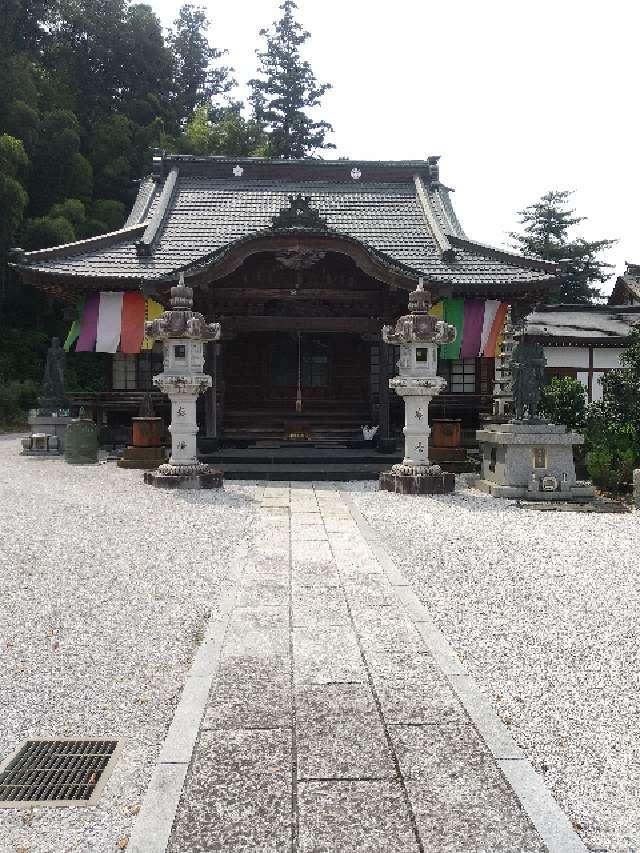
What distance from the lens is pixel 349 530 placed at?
344 inches

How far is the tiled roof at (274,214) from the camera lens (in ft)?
56.2

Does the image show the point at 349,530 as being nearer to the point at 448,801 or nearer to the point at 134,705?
the point at 134,705

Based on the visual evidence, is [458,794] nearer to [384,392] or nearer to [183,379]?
[183,379]

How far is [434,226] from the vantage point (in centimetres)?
1989

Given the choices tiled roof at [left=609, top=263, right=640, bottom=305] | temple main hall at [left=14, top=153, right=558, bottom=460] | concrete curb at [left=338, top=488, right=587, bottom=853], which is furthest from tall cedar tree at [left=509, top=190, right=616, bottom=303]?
concrete curb at [left=338, top=488, right=587, bottom=853]

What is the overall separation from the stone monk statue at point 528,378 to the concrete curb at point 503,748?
7299mm

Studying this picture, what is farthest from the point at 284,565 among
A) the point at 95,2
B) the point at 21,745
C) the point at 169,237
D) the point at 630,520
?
the point at 95,2

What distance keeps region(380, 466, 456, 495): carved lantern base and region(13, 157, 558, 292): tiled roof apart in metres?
5.29

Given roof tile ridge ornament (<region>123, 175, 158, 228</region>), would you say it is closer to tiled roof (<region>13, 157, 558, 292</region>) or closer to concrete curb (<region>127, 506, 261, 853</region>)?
tiled roof (<region>13, 157, 558, 292</region>)

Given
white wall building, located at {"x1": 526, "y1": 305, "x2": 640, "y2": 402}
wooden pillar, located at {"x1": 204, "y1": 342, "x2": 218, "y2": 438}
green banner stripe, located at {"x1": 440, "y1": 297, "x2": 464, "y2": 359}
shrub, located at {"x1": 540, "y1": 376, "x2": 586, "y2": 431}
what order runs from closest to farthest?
shrub, located at {"x1": 540, "y1": 376, "x2": 586, "y2": 431}, wooden pillar, located at {"x1": 204, "y1": 342, "x2": 218, "y2": 438}, green banner stripe, located at {"x1": 440, "y1": 297, "x2": 464, "y2": 359}, white wall building, located at {"x1": 526, "y1": 305, "x2": 640, "y2": 402}

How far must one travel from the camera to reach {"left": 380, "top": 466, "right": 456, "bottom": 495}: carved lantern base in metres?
12.2

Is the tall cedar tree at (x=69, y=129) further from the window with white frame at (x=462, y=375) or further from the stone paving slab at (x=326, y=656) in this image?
the stone paving slab at (x=326, y=656)

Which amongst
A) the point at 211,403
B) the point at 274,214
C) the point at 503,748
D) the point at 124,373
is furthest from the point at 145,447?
the point at 503,748

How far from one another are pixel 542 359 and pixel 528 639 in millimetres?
8049
